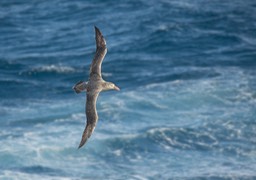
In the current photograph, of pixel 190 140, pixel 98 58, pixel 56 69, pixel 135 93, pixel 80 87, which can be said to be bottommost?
pixel 190 140

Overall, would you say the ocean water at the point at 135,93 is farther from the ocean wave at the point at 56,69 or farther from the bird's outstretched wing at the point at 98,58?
the bird's outstretched wing at the point at 98,58

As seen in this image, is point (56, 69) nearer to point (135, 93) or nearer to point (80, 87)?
point (135, 93)

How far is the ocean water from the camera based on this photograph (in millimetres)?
37469

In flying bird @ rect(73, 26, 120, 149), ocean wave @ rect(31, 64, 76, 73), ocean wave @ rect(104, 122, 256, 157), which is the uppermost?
flying bird @ rect(73, 26, 120, 149)

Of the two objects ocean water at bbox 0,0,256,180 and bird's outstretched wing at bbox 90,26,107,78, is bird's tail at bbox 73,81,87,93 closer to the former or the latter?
bird's outstretched wing at bbox 90,26,107,78

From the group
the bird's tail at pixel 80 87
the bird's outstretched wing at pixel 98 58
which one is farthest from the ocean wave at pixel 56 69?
the bird's tail at pixel 80 87

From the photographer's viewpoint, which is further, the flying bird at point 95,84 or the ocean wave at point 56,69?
the ocean wave at point 56,69

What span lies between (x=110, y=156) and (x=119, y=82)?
687 centimetres

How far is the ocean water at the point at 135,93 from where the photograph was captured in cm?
3747

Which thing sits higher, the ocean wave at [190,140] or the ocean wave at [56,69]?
the ocean wave at [56,69]

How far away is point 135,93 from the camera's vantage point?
4281cm

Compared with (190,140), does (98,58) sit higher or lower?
higher

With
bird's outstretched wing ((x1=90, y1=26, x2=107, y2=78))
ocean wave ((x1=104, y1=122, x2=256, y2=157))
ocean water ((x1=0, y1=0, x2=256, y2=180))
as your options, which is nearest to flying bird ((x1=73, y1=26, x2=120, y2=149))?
bird's outstretched wing ((x1=90, y1=26, x2=107, y2=78))

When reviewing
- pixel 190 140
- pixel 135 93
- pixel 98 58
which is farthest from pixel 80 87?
pixel 135 93
